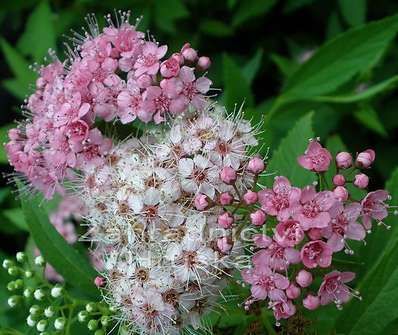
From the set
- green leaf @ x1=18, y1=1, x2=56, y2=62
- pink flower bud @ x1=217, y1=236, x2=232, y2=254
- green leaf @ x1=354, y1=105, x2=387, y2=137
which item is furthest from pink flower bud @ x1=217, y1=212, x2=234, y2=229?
green leaf @ x1=18, y1=1, x2=56, y2=62

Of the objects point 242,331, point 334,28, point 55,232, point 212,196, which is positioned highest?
point 212,196

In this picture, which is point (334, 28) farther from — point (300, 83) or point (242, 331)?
point (242, 331)

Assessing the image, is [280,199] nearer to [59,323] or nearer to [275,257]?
[275,257]

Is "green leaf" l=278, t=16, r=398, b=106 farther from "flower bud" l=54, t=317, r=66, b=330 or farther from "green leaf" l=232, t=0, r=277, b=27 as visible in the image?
"flower bud" l=54, t=317, r=66, b=330

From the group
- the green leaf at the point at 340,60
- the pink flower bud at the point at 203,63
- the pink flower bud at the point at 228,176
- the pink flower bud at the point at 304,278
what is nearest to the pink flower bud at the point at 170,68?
the pink flower bud at the point at 203,63

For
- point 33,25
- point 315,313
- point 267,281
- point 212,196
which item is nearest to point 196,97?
point 212,196

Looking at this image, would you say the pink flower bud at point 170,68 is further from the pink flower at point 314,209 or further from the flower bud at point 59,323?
the flower bud at point 59,323

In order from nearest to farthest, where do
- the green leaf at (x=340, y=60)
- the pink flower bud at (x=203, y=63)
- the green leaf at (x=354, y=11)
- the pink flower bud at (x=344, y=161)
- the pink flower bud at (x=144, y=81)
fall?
the pink flower bud at (x=344, y=161)
the pink flower bud at (x=144, y=81)
the pink flower bud at (x=203, y=63)
the green leaf at (x=340, y=60)
the green leaf at (x=354, y=11)
